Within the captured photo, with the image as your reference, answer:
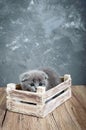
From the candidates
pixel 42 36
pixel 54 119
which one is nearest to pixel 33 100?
pixel 54 119

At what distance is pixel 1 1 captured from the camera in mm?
2799

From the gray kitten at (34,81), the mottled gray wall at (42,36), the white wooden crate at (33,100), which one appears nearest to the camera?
the white wooden crate at (33,100)


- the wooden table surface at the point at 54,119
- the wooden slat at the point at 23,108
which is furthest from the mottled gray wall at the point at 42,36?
the wooden slat at the point at 23,108

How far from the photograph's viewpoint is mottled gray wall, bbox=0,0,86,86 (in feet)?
9.32

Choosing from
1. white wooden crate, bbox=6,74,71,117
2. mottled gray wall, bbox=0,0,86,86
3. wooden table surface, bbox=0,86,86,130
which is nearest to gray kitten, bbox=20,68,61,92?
white wooden crate, bbox=6,74,71,117

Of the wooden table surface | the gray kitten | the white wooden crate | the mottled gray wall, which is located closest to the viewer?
the wooden table surface

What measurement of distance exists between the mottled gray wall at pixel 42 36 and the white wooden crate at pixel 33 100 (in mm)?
799

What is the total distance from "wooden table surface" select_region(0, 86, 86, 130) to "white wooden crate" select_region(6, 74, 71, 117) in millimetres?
46

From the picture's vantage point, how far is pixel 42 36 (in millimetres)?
2898

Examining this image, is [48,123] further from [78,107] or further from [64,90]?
[64,90]

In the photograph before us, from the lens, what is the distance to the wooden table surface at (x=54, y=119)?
1.74 metres

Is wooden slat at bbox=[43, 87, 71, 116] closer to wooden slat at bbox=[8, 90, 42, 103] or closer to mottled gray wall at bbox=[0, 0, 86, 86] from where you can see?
wooden slat at bbox=[8, 90, 42, 103]

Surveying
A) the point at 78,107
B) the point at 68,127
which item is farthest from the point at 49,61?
the point at 68,127

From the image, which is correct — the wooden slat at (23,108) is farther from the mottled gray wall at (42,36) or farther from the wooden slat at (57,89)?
the mottled gray wall at (42,36)
